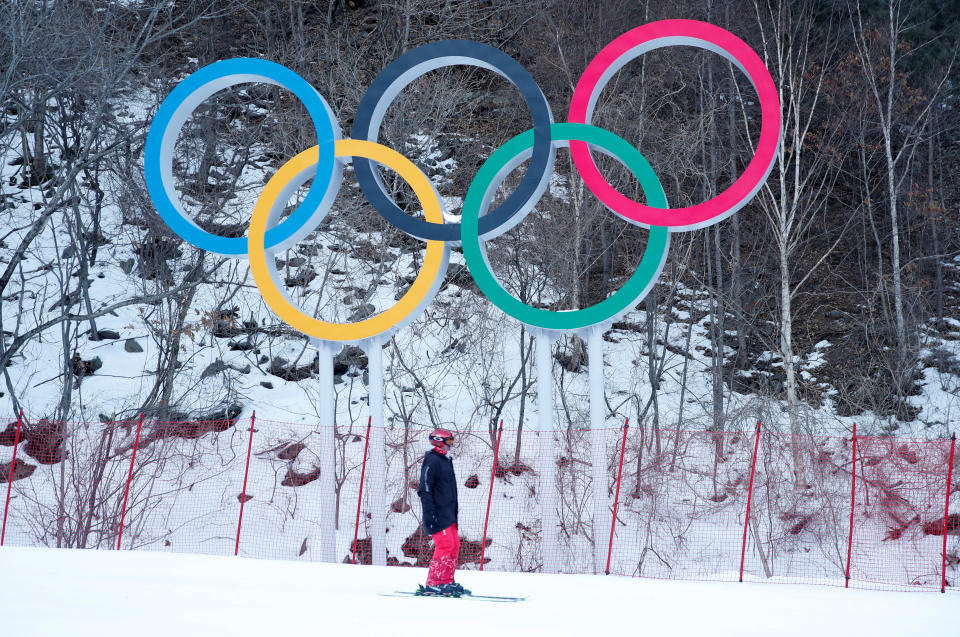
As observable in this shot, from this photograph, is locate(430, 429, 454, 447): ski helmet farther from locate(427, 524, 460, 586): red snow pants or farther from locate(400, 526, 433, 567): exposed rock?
locate(400, 526, 433, 567): exposed rock

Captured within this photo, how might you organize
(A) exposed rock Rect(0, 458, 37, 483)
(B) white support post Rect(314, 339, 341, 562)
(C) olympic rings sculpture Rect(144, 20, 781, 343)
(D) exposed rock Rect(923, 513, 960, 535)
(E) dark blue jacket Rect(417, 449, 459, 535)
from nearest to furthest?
(E) dark blue jacket Rect(417, 449, 459, 535), (C) olympic rings sculpture Rect(144, 20, 781, 343), (B) white support post Rect(314, 339, 341, 562), (D) exposed rock Rect(923, 513, 960, 535), (A) exposed rock Rect(0, 458, 37, 483)

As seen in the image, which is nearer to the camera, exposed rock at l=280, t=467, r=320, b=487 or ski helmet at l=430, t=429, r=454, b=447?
ski helmet at l=430, t=429, r=454, b=447

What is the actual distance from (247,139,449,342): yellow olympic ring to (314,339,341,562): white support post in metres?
0.41

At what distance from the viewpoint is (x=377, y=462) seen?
9938 mm

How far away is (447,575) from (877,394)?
49.9 feet

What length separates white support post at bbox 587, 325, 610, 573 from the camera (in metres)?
9.31

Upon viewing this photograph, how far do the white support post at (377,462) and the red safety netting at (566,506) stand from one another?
70.3 inches

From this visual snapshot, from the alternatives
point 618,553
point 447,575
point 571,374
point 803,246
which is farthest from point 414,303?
point 803,246

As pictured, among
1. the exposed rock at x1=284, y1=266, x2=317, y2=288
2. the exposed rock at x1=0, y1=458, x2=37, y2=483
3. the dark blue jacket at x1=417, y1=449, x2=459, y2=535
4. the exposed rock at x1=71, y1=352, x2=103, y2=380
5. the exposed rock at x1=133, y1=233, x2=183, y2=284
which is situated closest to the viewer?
the dark blue jacket at x1=417, y1=449, x2=459, y2=535

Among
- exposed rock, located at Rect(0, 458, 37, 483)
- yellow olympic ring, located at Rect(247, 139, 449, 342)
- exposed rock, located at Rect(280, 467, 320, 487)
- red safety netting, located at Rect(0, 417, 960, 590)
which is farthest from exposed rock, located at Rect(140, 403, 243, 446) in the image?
yellow olympic ring, located at Rect(247, 139, 449, 342)

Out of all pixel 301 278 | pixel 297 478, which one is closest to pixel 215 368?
pixel 301 278

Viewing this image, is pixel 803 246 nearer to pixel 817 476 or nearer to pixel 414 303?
pixel 817 476

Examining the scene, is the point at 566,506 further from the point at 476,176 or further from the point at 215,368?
the point at 215,368

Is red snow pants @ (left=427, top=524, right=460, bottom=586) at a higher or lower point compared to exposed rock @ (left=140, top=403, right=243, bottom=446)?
lower
